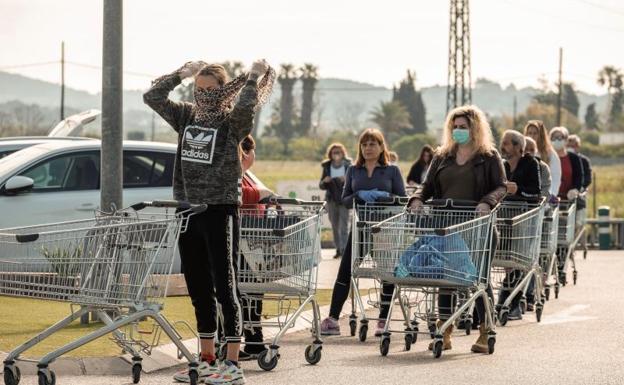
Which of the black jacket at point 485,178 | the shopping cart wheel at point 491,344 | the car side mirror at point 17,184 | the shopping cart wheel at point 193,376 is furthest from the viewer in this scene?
the car side mirror at point 17,184

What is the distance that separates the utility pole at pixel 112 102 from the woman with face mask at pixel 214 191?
3.09 metres

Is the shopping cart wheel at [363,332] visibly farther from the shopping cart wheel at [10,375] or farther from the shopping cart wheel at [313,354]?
the shopping cart wheel at [10,375]

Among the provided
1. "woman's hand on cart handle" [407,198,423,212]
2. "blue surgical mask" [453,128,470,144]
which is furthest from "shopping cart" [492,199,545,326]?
"woman's hand on cart handle" [407,198,423,212]

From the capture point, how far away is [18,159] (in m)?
17.4

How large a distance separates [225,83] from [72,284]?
168cm

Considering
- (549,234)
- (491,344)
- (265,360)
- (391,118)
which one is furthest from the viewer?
(391,118)

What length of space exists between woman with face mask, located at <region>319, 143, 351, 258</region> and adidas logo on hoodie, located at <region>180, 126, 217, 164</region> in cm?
1560

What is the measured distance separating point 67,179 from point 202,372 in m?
7.92

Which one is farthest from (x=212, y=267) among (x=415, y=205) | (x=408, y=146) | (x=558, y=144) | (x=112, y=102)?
(x=408, y=146)

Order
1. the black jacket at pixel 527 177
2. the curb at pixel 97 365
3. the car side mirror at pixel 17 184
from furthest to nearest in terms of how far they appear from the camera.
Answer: the car side mirror at pixel 17 184 → the black jacket at pixel 527 177 → the curb at pixel 97 365

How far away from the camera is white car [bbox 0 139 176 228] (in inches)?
669

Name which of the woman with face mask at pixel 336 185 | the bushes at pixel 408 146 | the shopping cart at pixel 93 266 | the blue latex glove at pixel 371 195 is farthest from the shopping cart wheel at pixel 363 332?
the bushes at pixel 408 146

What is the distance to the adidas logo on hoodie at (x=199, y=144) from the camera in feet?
33.1

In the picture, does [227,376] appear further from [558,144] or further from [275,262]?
[558,144]
